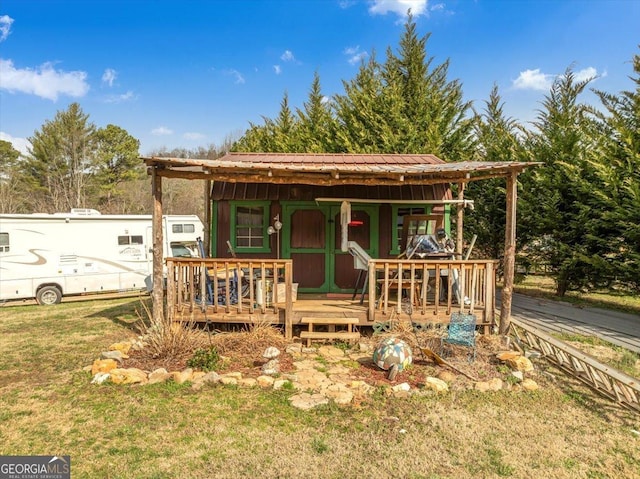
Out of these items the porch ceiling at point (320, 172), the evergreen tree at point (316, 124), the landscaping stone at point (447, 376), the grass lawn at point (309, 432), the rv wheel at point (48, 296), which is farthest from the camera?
the evergreen tree at point (316, 124)

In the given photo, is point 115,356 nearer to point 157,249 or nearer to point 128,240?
point 157,249

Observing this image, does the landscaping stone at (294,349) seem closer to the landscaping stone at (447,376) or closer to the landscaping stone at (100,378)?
the landscaping stone at (447,376)

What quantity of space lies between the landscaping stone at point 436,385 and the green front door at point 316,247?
3645 mm

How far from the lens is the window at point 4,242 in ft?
32.5

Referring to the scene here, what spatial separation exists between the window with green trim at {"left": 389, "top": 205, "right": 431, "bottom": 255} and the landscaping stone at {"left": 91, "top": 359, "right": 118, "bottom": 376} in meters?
5.39

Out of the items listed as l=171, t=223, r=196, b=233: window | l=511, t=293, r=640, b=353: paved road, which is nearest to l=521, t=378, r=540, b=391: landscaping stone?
l=511, t=293, r=640, b=353: paved road

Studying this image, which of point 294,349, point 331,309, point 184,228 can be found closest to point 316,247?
point 331,309

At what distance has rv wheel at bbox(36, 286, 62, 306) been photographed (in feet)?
34.2

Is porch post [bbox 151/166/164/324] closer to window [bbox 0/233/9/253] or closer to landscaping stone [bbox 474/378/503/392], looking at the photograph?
landscaping stone [bbox 474/378/503/392]

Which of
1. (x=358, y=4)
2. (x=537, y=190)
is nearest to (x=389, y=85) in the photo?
(x=358, y=4)

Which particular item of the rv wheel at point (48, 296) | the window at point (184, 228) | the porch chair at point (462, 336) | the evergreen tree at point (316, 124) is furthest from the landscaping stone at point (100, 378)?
the evergreen tree at point (316, 124)

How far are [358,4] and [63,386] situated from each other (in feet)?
43.9

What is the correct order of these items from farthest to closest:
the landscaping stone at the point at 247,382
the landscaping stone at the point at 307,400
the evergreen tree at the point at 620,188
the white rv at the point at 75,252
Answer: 1. the white rv at the point at 75,252
2. the evergreen tree at the point at 620,188
3. the landscaping stone at the point at 247,382
4. the landscaping stone at the point at 307,400

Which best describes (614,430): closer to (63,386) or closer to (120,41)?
(63,386)
